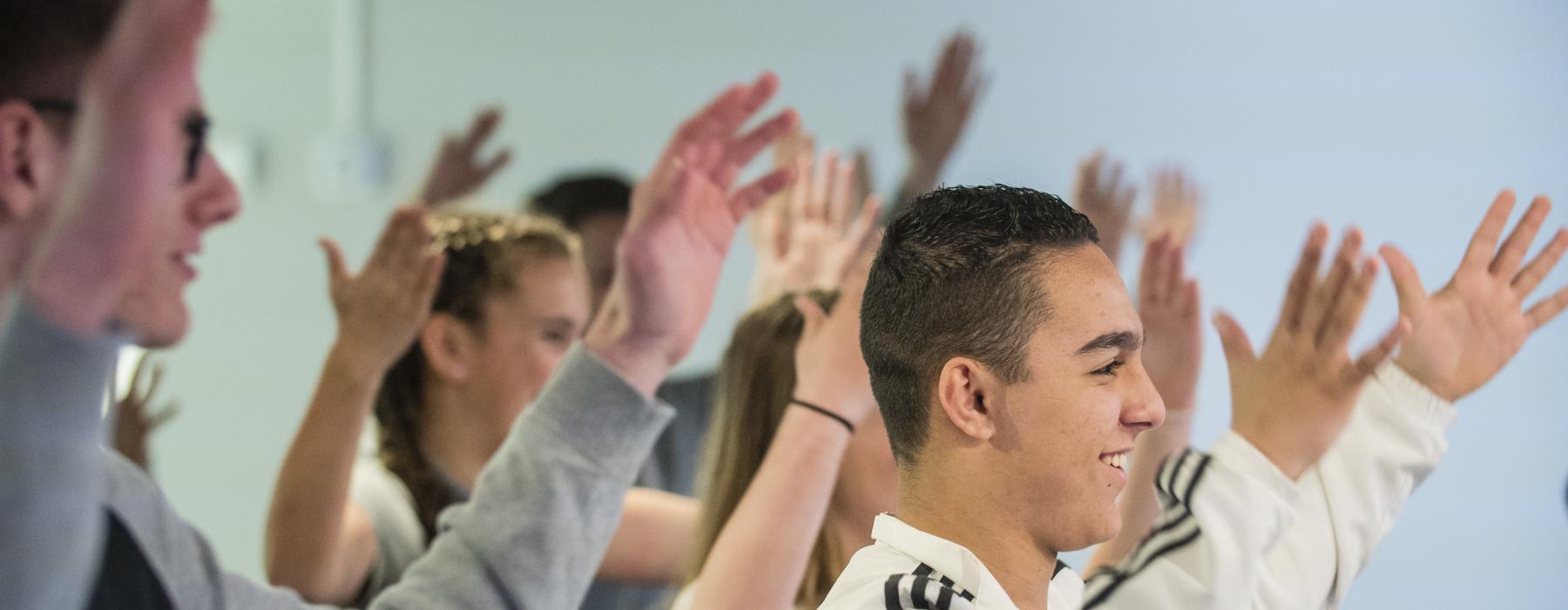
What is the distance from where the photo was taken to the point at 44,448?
0.55 metres

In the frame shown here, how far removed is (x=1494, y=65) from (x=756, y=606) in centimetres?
123

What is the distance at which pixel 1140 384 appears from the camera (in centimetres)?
64

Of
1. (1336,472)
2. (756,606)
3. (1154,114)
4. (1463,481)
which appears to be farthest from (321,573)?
(1154,114)

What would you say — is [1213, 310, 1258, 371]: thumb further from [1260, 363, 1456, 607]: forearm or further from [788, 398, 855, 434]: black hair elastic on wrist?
[788, 398, 855, 434]: black hair elastic on wrist

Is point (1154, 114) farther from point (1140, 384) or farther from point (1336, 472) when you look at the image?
point (1140, 384)

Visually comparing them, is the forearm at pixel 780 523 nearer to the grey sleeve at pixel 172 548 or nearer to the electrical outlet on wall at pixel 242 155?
the grey sleeve at pixel 172 548

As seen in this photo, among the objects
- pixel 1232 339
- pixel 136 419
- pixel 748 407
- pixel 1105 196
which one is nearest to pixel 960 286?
pixel 1232 339

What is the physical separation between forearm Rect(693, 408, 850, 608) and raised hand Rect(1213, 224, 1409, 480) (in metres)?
0.27

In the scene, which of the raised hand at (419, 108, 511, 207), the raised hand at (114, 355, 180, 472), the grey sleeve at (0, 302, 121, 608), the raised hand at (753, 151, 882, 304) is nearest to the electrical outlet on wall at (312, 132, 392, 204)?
the raised hand at (419, 108, 511, 207)

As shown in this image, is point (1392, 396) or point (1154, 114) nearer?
point (1392, 396)

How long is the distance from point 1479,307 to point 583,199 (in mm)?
1247

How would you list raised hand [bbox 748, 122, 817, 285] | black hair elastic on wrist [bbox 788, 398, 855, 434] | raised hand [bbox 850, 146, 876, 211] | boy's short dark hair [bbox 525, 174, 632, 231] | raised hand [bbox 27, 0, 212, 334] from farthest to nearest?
raised hand [bbox 850, 146, 876, 211], boy's short dark hair [bbox 525, 174, 632, 231], raised hand [bbox 748, 122, 817, 285], black hair elastic on wrist [bbox 788, 398, 855, 434], raised hand [bbox 27, 0, 212, 334]

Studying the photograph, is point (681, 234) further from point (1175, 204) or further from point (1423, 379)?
point (1175, 204)

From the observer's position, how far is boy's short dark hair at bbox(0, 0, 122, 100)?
0.63 meters
